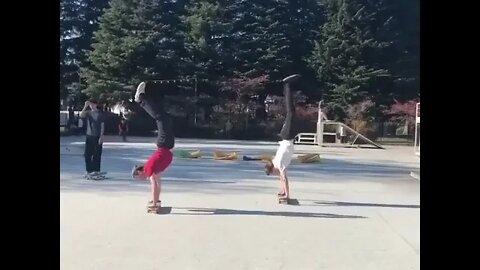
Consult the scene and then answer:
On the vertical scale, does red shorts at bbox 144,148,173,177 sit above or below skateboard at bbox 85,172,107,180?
above

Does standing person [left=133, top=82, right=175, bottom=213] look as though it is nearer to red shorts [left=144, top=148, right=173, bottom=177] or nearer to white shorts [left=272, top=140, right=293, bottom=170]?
red shorts [left=144, top=148, right=173, bottom=177]

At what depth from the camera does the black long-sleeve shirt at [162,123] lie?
4035 mm

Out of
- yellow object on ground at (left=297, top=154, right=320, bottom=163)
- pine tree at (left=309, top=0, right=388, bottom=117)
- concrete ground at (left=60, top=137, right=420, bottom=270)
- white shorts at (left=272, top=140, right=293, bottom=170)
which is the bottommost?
concrete ground at (left=60, top=137, right=420, bottom=270)

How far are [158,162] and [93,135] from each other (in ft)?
3.34

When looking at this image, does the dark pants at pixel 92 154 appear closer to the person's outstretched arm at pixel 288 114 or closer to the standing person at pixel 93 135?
the standing person at pixel 93 135

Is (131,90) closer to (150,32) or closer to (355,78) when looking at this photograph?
(150,32)

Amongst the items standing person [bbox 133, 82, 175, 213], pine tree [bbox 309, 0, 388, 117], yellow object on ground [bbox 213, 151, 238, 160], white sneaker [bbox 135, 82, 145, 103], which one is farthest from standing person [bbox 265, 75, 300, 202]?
yellow object on ground [bbox 213, 151, 238, 160]

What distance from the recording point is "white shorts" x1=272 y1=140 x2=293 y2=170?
4.27 m

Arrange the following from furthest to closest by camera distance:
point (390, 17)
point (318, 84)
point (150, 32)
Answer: point (150, 32)
point (318, 84)
point (390, 17)

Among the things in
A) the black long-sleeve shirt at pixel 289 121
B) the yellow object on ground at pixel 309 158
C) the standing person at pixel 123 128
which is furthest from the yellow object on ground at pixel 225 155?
the black long-sleeve shirt at pixel 289 121

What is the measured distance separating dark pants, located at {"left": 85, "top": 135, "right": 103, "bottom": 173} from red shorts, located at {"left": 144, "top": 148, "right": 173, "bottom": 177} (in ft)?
3.10
